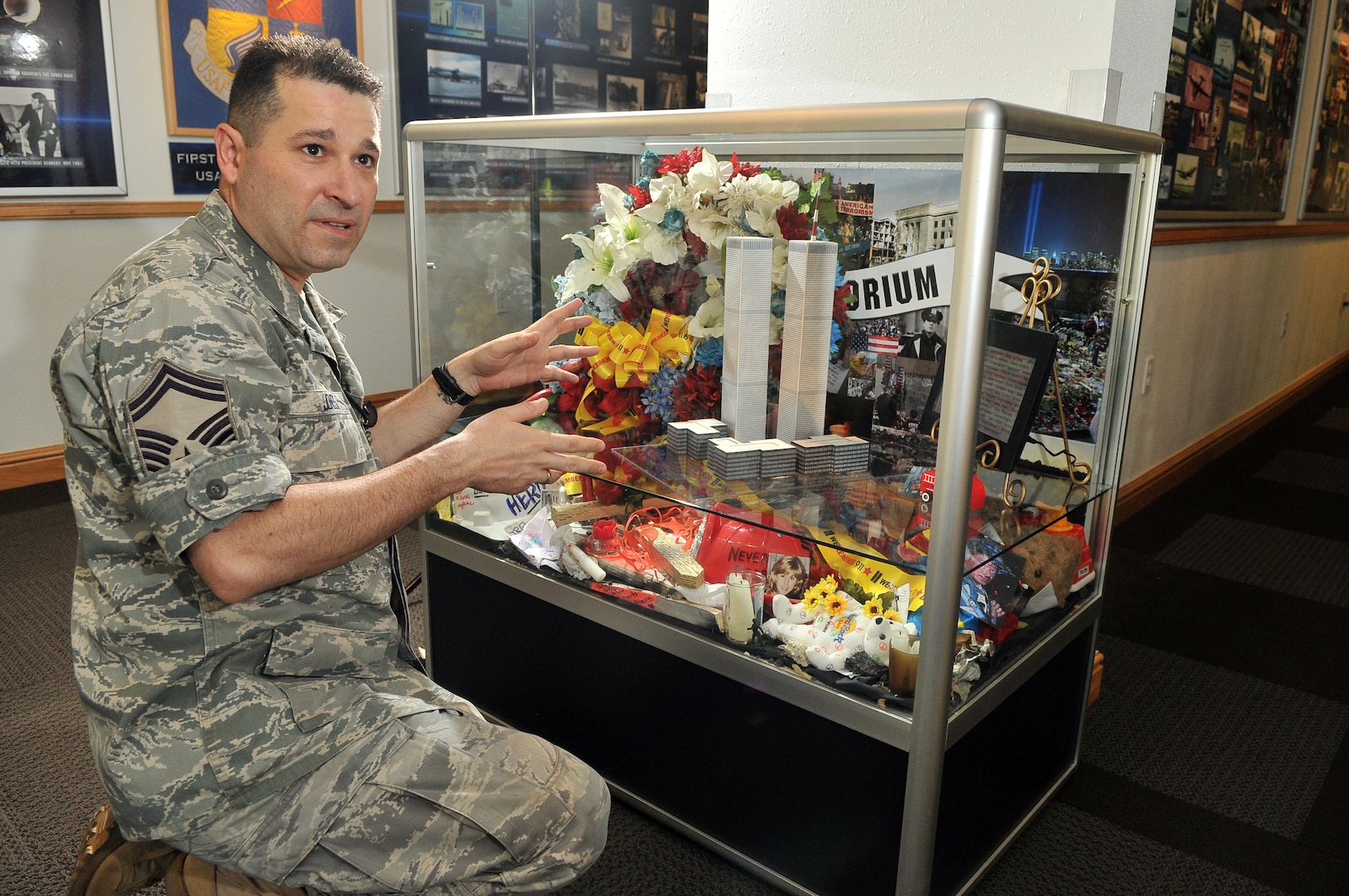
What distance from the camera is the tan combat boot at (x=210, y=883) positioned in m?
1.27

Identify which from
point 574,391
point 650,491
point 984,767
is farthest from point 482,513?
point 984,767

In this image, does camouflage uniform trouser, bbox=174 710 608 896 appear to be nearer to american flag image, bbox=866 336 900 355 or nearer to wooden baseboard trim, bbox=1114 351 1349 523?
american flag image, bbox=866 336 900 355

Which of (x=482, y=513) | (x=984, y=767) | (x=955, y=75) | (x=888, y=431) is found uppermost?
(x=955, y=75)

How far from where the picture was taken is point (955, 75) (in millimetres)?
1923

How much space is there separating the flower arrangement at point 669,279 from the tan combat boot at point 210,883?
2.96 ft

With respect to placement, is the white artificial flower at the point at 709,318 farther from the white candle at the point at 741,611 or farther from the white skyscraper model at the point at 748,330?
the white candle at the point at 741,611

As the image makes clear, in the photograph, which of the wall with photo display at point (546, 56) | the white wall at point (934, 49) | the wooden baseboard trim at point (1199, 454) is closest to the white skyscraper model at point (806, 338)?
the white wall at point (934, 49)

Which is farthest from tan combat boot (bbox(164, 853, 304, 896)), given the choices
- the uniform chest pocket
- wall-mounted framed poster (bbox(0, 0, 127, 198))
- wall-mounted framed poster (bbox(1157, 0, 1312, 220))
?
wall-mounted framed poster (bbox(0, 0, 127, 198))

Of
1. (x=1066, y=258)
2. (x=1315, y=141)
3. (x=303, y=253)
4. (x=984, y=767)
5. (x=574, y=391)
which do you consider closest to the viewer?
(x=303, y=253)

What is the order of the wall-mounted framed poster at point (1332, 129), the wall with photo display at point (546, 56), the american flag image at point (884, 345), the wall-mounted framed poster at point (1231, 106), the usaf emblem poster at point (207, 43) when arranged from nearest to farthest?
the american flag image at point (884, 345)
the wall-mounted framed poster at point (1231, 106)
the usaf emblem poster at point (207, 43)
the wall with photo display at point (546, 56)
the wall-mounted framed poster at point (1332, 129)

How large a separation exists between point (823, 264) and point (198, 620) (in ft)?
3.54

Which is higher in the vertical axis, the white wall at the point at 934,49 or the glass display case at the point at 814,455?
the white wall at the point at 934,49

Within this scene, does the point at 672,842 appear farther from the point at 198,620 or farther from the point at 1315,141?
the point at 1315,141

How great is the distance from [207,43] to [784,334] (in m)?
3.52
